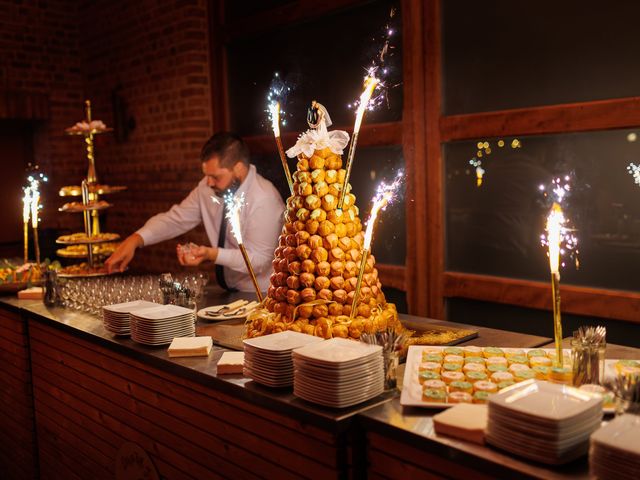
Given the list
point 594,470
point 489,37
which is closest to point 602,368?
point 594,470

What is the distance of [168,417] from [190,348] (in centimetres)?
33

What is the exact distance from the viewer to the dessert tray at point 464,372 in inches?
78.5

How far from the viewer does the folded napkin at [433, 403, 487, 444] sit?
1.72 meters

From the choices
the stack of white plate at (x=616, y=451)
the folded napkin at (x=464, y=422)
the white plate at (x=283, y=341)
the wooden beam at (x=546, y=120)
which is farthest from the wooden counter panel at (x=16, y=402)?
the stack of white plate at (x=616, y=451)

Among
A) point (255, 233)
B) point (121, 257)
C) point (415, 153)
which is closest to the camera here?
point (255, 233)


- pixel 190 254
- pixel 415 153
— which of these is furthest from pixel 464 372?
pixel 415 153

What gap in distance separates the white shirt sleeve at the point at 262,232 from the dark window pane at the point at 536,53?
4.29ft

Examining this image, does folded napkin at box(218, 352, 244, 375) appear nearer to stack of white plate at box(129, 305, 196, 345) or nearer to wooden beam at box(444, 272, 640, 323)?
stack of white plate at box(129, 305, 196, 345)

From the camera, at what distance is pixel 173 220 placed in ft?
16.7

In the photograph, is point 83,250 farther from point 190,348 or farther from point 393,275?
point 190,348

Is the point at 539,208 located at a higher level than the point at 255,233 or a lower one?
higher

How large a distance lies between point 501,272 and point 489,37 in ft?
4.68

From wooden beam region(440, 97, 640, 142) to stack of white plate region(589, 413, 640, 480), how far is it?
2.36 metres

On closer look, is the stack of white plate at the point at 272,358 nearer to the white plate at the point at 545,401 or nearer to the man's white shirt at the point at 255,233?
the white plate at the point at 545,401
